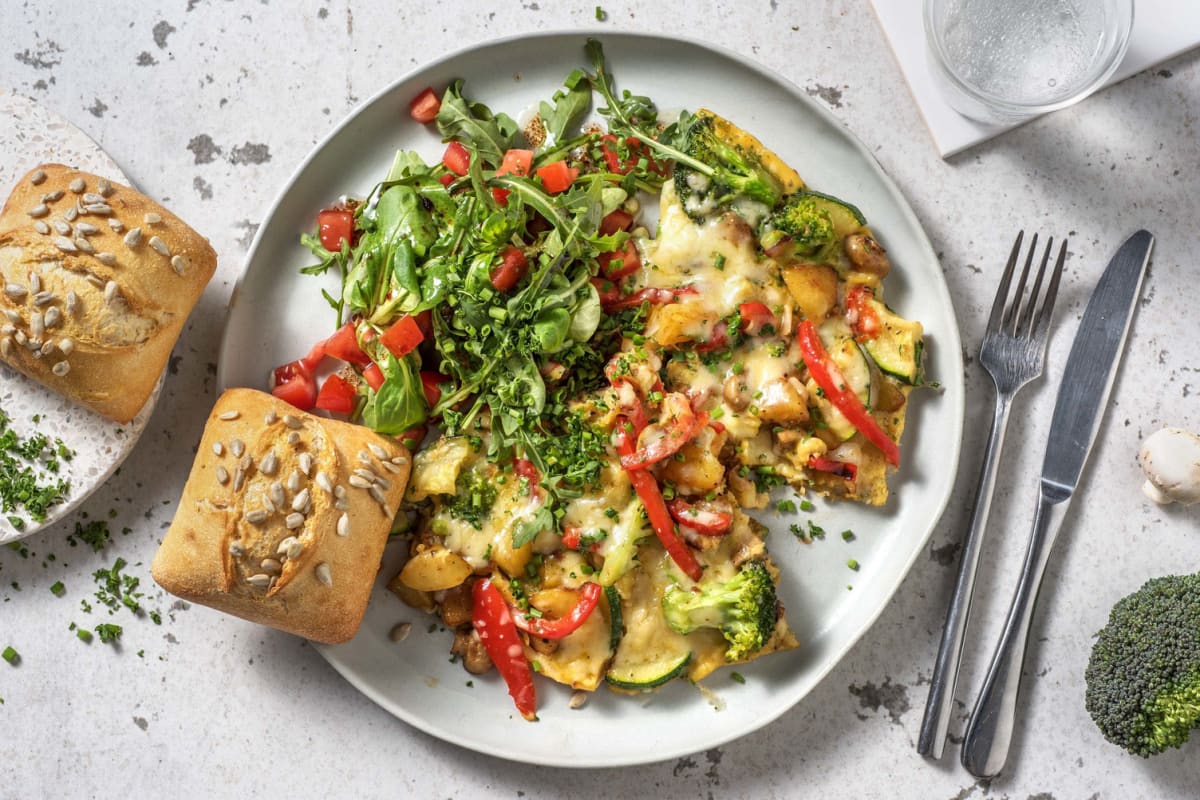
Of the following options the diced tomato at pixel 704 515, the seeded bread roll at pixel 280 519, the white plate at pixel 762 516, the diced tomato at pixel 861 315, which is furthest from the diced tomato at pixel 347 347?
the diced tomato at pixel 861 315

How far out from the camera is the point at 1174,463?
12.2ft

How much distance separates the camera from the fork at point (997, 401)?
12.4 ft

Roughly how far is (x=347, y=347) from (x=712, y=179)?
1.56 meters

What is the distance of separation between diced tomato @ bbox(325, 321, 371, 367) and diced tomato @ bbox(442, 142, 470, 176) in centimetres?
74

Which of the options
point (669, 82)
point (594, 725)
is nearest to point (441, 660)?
point (594, 725)

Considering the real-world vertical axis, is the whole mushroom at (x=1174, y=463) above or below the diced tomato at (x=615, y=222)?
below

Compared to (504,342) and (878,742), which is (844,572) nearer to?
(878,742)

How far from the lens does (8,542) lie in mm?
3855

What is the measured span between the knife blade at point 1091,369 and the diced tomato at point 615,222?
196 cm

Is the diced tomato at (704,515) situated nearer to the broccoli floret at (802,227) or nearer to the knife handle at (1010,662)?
the broccoli floret at (802,227)

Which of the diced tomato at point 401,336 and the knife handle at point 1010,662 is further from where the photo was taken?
the knife handle at point 1010,662

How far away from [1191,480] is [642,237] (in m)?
2.43

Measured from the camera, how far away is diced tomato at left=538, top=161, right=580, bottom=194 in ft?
11.7

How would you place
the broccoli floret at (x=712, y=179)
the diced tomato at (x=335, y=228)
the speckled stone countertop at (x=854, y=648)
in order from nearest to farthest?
the broccoli floret at (x=712, y=179)
the diced tomato at (x=335, y=228)
the speckled stone countertop at (x=854, y=648)
